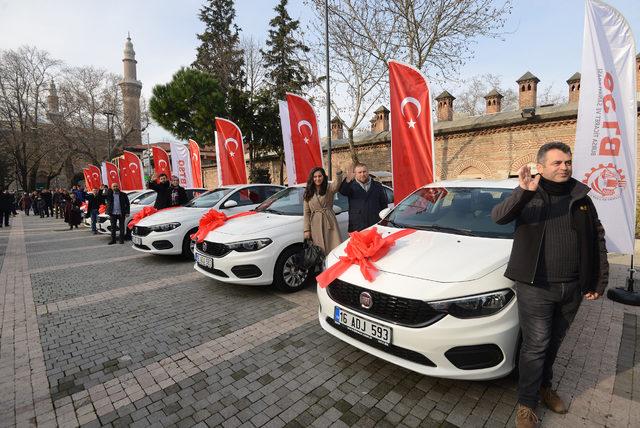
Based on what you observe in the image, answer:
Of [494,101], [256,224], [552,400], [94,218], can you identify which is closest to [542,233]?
[552,400]

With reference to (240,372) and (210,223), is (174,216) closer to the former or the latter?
(210,223)

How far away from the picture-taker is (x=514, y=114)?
15.2 metres

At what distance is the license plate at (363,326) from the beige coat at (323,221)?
1.96 metres

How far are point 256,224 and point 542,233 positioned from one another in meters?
3.77

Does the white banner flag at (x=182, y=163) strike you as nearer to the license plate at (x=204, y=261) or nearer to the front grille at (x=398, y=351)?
the license plate at (x=204, y=261)

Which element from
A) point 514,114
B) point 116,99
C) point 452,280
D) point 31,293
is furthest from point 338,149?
point 116,99

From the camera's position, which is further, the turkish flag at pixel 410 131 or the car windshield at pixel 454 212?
the turkish flag at pixel 410 131

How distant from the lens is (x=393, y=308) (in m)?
2.61

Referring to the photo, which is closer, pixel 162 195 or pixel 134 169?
pixel 162 195

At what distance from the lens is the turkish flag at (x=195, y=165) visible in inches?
549

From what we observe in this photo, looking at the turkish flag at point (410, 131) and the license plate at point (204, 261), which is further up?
the turkish flag at point (410, 131)

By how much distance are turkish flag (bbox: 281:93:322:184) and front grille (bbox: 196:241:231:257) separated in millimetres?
3770

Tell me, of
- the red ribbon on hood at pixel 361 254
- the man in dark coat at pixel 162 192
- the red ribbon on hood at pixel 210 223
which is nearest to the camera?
the red ribbon on hood at pixel 361 254

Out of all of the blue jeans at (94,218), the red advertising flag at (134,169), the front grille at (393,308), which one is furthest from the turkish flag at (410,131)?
the red advertising flag at (134,169)
